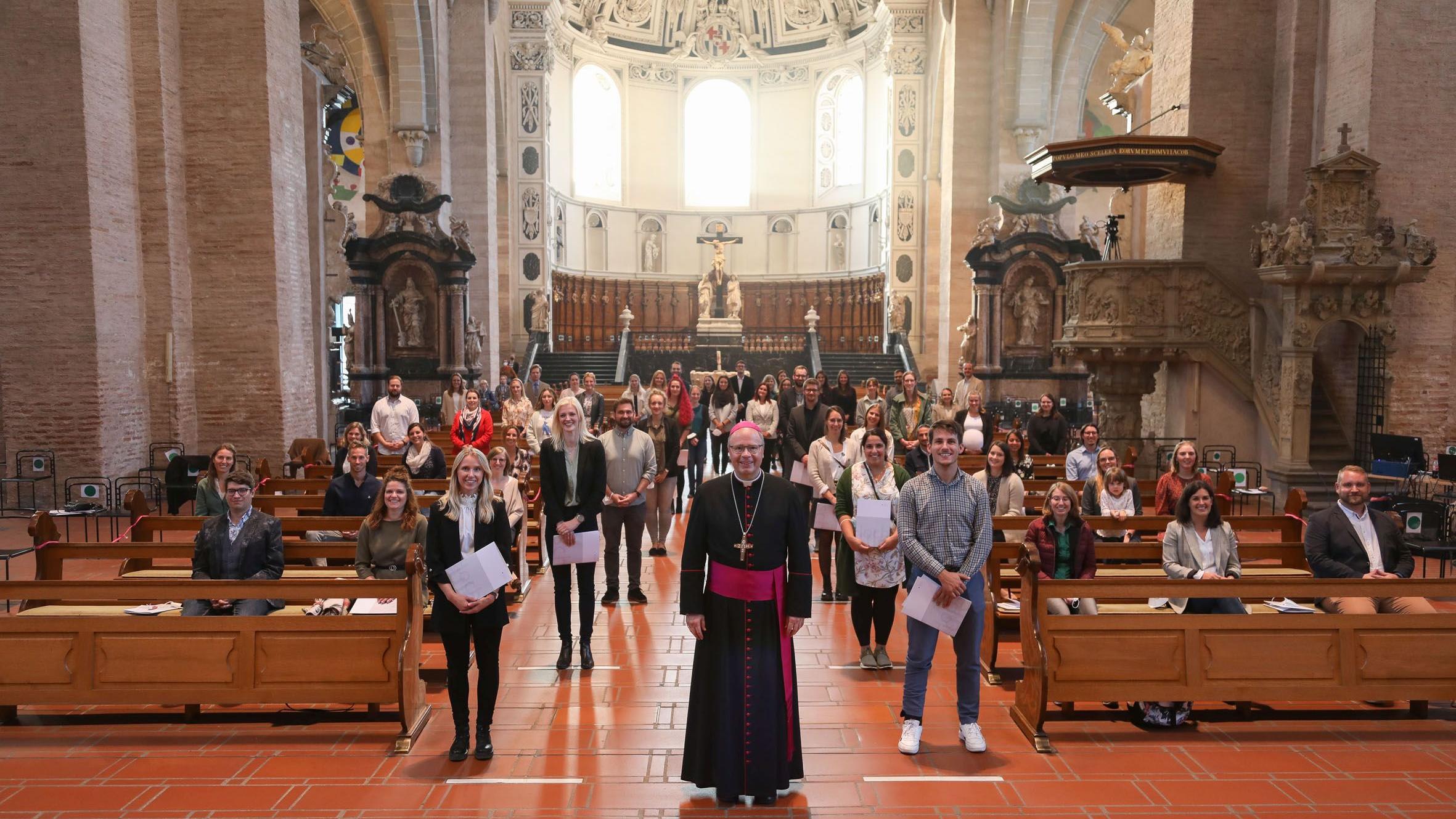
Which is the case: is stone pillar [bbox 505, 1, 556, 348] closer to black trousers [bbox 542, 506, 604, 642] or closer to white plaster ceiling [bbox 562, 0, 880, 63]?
white plaster ceiling [bbox 562, 0, 880, 63]

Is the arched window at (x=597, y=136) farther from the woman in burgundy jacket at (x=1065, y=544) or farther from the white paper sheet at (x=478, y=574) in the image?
the white paper sheet at (x=478, y=574)

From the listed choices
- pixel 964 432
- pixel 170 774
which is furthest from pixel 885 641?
pixel 964 432

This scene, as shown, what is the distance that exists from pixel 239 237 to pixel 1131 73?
15047mm

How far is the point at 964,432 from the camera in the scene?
12.3 metres

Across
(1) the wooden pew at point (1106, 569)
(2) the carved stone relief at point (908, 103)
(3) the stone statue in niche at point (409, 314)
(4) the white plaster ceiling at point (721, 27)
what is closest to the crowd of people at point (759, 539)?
(1) the wooden pew at point (1106, 569)

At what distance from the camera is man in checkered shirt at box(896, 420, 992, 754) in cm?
562

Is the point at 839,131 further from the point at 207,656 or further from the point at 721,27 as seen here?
the point at 207,656

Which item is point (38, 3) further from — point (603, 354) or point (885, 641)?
point (603, 354)

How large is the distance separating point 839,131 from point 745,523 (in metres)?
35.7

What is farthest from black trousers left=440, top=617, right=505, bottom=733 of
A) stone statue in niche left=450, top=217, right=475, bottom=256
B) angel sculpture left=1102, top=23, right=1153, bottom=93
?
stone statue in niche left=450, top=217, right=475, bottom=256

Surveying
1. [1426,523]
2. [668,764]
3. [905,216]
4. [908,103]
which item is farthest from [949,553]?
[908,103]

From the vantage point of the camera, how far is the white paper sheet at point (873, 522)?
6.59m

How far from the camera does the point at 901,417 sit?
12.9m

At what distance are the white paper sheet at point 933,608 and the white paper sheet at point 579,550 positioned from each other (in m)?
2.26
